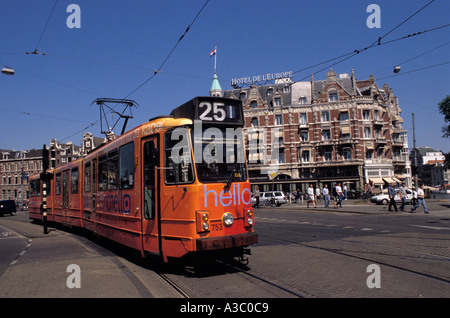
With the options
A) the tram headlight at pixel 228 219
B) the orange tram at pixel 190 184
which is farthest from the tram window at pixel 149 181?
the tram headlight at pixel 228 219

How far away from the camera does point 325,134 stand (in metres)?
52.5

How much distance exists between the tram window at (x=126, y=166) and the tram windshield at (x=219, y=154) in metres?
2.13

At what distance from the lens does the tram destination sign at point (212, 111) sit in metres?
7.05

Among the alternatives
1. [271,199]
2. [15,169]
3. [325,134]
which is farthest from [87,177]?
[15,169]

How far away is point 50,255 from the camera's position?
31.1 ft

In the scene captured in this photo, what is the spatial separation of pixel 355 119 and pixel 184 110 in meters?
47.3

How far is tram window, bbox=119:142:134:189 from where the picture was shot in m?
8.30

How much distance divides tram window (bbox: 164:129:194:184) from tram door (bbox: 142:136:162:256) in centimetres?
26

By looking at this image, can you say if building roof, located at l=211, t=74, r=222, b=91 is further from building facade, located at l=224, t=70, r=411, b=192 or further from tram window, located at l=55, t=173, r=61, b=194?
tram window, located at l=55, t=173, r=61, b=194

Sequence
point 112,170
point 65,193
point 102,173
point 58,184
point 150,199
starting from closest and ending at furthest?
point 150,199 → point 112,170 → point 102,173 → point 65,193 → point 58,184

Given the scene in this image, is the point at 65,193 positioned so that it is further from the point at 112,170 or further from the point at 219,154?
the point at 219,154

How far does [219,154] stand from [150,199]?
5.64 feet

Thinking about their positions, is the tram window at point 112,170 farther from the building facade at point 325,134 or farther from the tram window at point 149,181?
the building facade at point 325,134
